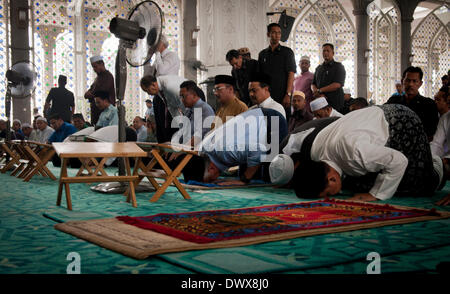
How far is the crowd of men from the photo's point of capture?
11.3 feet

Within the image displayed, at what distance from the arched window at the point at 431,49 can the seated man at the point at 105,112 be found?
10.9m

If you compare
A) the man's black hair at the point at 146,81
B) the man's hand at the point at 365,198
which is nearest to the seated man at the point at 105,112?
the man's black hair at the point at 146,81

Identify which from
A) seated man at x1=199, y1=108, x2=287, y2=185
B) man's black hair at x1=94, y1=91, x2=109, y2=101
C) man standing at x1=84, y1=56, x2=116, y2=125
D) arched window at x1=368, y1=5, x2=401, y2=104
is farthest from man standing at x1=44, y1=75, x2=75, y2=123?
arched window at x1=368, y1=5, x2=401, y2=104

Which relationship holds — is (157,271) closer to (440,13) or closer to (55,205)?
(55,205)

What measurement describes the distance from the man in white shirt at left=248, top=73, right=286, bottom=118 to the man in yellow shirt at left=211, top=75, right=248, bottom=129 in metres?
0.20

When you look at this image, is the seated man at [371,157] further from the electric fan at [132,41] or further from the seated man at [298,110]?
the seated man at [298,110]

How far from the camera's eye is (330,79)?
6.07m

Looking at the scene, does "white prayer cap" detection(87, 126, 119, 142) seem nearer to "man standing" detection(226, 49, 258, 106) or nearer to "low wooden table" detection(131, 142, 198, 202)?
"man standing" detection(226, 49, 258, 106)

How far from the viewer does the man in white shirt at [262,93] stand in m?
4.90

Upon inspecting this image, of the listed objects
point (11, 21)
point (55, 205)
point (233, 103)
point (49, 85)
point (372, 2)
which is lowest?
point (55, 205)

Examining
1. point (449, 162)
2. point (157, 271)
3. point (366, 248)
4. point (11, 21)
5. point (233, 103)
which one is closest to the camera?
point (157, 271)

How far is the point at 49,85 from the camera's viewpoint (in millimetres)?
11031
